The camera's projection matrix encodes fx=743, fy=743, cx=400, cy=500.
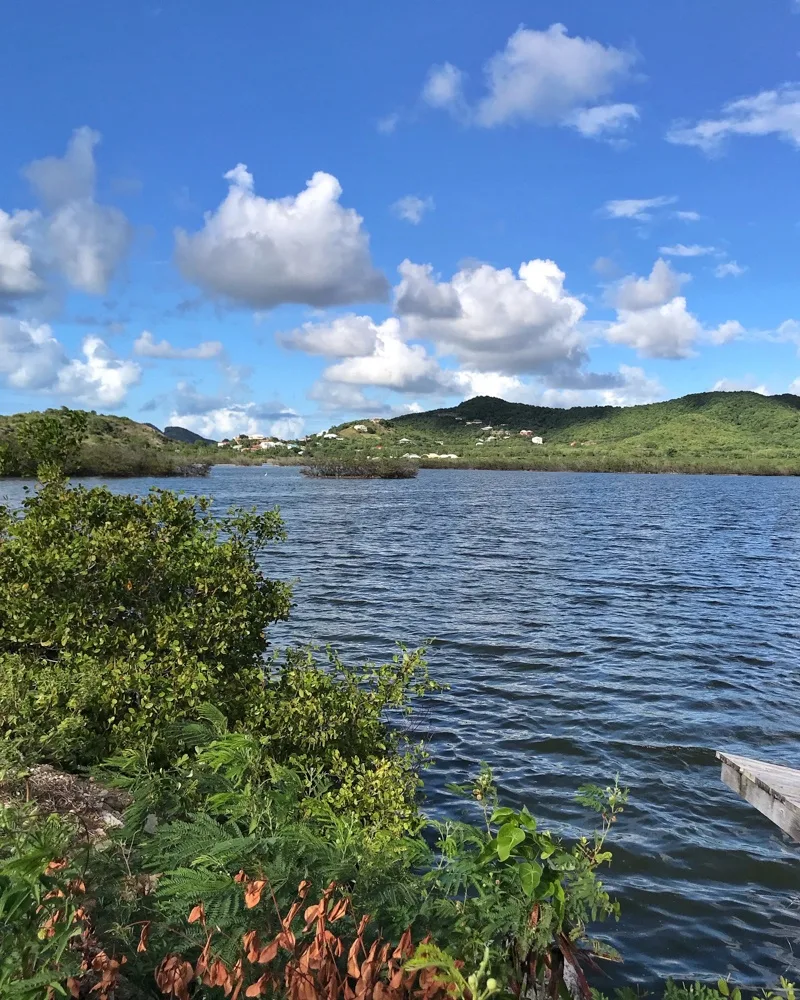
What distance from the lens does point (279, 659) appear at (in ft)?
51.3

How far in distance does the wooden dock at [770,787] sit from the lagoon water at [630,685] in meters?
1.37

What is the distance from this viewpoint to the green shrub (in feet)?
24.4

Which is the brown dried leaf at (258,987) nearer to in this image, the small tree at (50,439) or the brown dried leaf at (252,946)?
the brown dried leaf at (252,946)

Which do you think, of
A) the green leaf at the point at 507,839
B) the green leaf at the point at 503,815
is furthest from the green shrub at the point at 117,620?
the green leaf at the point at 507,839

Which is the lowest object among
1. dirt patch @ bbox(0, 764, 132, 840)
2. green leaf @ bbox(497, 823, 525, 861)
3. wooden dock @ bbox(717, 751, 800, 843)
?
wooden dock @ bbox(717, 751, 800, 843)

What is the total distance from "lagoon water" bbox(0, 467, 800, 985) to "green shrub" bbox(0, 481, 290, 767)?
12.3 feet

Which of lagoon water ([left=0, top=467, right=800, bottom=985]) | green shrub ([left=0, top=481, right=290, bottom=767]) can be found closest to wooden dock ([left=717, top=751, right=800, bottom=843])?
lagoon water ([left=0, top=467, right=800, bottom=985])

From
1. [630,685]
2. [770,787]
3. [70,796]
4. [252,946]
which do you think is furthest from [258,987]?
[630,685]

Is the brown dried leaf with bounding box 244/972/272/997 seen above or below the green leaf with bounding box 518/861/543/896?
below

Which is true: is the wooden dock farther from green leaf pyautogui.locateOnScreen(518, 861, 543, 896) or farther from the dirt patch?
the dirt patch

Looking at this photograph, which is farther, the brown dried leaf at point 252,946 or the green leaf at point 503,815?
the green leaf at point 503,815

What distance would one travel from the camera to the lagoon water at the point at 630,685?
7836 mm

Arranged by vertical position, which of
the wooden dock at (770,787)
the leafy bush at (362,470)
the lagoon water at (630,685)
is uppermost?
the leafy bush at (362,470)

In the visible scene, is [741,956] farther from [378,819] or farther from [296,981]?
[296,981]
